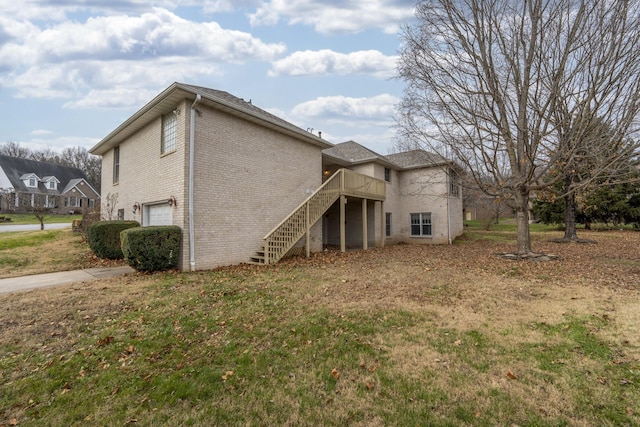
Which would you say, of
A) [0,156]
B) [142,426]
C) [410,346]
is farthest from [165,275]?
[0,156]

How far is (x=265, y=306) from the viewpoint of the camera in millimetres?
5543


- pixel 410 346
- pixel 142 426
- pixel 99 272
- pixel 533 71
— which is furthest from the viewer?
pixel 533 71

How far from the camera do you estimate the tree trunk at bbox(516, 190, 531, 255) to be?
36.5ft

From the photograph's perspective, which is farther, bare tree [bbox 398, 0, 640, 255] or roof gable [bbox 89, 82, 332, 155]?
roof gable [bbox 89, 82, 332, 155]

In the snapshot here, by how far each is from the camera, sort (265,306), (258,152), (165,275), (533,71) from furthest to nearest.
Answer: (258,152)
(533,71)
(165,275)
(265,306)

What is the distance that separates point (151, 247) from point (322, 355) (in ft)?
21.7

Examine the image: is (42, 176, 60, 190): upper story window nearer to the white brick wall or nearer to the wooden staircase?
the white brick wall

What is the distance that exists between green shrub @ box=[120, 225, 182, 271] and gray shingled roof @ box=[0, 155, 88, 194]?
41253 millimetres

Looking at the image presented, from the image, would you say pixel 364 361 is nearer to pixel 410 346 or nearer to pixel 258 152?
pixel 410 346

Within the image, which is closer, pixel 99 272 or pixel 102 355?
pixel 102 355

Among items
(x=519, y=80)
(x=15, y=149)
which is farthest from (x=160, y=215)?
(x=15, y=149)

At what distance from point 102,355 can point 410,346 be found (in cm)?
392

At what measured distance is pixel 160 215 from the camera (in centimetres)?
1062

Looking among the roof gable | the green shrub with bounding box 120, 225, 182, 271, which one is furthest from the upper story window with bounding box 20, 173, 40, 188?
the green shrub with bounding box 120, 225, 182, 271
